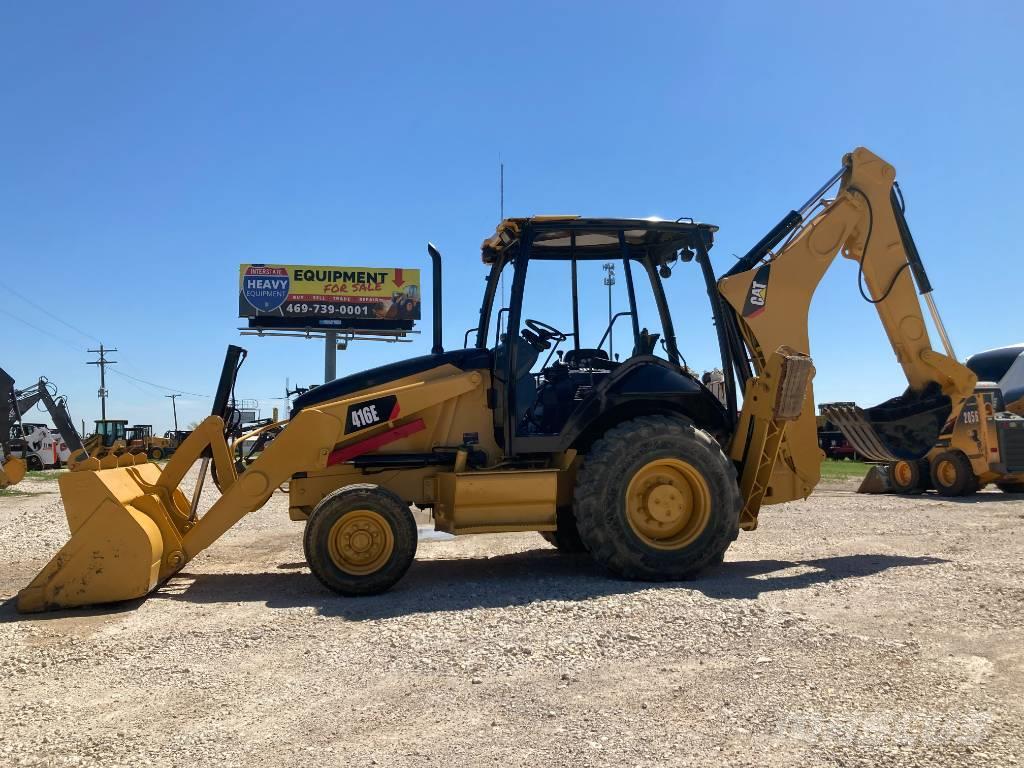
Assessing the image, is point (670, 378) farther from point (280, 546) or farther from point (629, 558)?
point (280, 546)

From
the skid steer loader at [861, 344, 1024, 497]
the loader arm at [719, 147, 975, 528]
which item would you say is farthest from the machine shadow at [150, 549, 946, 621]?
the skid steer loader at [861, 344, 1024, 497]

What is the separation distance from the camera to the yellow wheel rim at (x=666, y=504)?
657cm

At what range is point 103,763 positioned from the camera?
3.19 meters

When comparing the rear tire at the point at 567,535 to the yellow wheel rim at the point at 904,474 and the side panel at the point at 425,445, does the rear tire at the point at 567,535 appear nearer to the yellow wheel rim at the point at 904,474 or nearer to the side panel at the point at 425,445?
the side panel at the point at 425,445

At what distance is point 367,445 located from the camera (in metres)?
6.82

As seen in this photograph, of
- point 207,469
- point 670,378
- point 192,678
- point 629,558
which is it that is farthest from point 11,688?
point 670,378

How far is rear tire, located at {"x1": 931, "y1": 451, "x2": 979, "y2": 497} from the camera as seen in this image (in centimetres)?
1519

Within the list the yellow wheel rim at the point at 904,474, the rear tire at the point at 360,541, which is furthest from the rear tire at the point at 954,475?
the rear tire at the point at 360,541

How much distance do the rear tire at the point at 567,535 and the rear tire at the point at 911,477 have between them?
424 inches

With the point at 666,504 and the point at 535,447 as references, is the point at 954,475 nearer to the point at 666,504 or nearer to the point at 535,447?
the point at 666,504

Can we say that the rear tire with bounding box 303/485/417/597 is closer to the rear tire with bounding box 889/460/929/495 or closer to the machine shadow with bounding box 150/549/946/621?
the machine shadow with bounding box 150/549/946/621

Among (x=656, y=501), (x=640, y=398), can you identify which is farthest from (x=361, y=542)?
(x=640, y=398)

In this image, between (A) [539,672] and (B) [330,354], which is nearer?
(A) [539,672]

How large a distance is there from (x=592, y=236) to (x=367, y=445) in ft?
9.05
